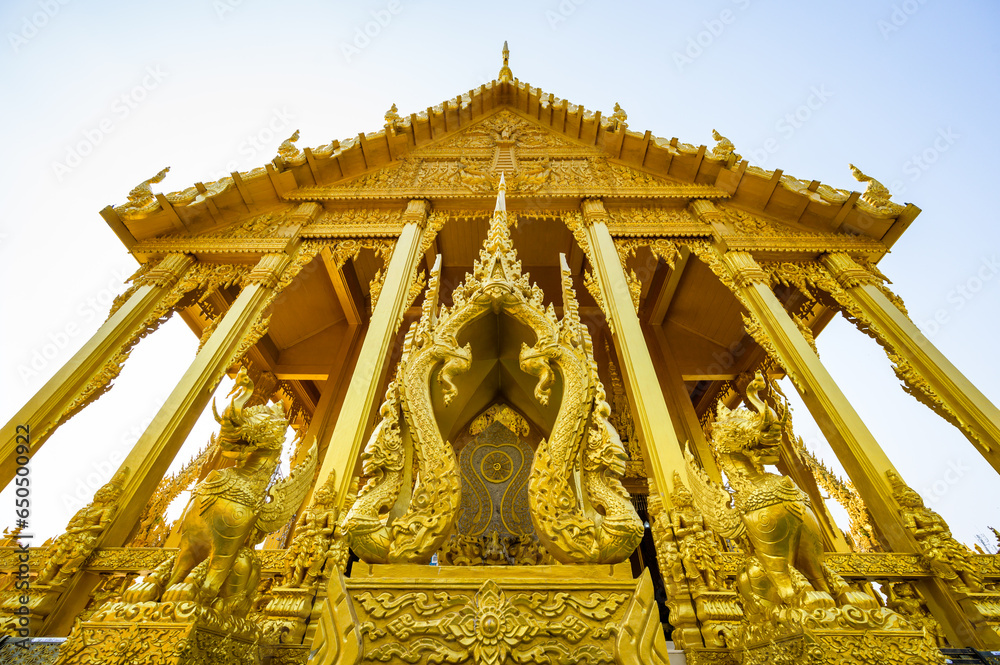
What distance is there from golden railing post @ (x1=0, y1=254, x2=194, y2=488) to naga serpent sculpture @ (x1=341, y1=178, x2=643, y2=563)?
379 centimetres

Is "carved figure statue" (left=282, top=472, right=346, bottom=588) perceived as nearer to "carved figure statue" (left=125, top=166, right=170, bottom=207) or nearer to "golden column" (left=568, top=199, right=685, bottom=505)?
"golden column" (left=568, top=199, right=685, bottom=505)

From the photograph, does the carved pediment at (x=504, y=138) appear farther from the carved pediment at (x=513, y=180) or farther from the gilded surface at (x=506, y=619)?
the gilded surface at (x=506, y=619)

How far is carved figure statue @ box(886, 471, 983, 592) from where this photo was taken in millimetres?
2926

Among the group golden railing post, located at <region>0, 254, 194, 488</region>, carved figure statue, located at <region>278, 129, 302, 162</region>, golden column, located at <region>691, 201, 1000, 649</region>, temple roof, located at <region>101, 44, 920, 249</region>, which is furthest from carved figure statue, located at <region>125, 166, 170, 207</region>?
golden column, located at <region>691, 201, 1000, 649</region>

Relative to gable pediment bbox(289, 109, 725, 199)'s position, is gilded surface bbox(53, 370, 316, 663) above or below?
below

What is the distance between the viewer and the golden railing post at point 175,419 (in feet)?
9.78

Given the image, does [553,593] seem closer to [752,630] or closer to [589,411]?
[589,411]

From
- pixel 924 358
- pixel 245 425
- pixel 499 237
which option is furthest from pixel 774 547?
pixel 924 358

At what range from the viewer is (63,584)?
287 centimetres

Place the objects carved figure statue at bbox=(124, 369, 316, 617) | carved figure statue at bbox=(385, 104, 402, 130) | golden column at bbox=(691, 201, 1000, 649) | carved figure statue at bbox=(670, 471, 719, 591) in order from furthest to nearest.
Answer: carved figure statue at bbox=(385, 104, 402, 130) < golden column at bbox=(691, 201, 1000, 649) < carved figure statue at bbox=(670, 471, 719, 591) < carved figure statue at bbox=(124, 369, 316, 617)

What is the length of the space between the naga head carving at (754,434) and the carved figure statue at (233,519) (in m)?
1.88

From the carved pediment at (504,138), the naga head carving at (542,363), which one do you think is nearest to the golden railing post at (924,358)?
the carved pediment at (504,138)

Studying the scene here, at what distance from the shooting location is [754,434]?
187 cm

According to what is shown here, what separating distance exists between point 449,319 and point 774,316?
408cm
